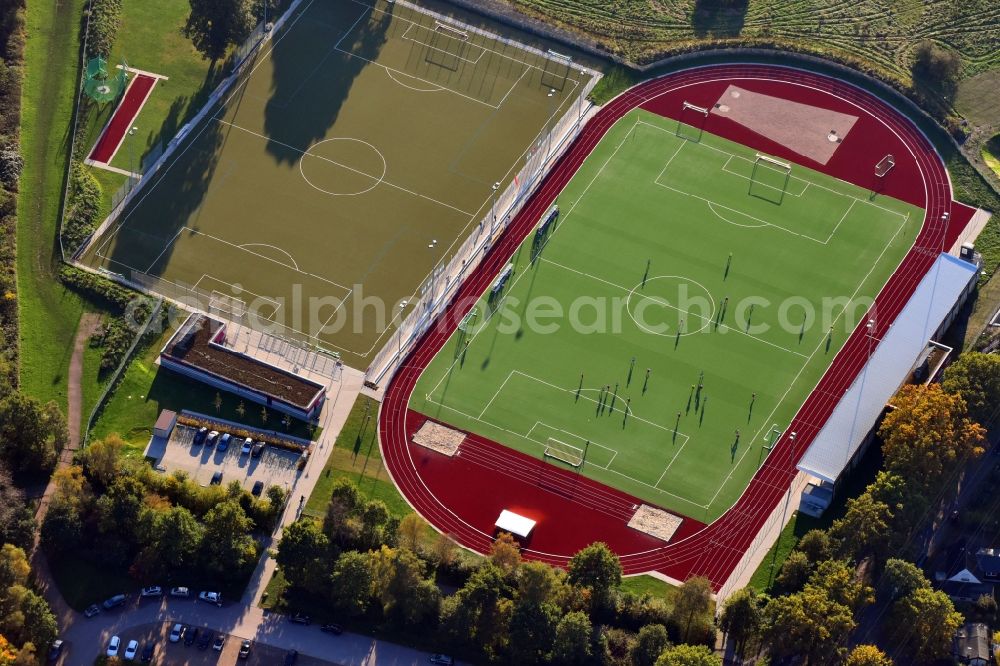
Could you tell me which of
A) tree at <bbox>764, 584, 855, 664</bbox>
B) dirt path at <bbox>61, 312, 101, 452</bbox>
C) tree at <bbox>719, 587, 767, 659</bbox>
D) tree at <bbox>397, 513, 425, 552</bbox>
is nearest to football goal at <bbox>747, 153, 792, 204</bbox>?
tree at <bbox>719, 587, 767, 659</bbox>

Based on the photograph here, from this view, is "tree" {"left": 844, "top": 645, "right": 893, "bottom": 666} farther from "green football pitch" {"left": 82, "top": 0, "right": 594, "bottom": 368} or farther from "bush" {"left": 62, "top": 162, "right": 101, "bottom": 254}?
"bush" {"left": 62, "top": 162, "right": 101, "bottom": 254}

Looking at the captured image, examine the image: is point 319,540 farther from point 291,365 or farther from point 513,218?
point 513,218

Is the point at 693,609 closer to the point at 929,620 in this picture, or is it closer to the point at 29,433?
the point at 929,620

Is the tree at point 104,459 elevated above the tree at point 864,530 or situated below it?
below

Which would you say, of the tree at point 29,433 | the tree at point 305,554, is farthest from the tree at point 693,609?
the tree at point 29,433

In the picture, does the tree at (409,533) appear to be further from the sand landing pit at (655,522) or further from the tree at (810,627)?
the tree at (810,627)

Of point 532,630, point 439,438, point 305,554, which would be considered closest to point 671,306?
point 439,438

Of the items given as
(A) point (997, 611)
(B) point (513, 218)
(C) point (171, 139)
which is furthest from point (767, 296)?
(C) point (171, 139)
